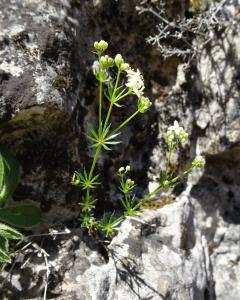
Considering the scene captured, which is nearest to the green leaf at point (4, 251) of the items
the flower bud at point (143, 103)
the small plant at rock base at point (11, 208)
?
the small plant at rock base at point (11, 208)

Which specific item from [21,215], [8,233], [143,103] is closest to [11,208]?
[21,215]

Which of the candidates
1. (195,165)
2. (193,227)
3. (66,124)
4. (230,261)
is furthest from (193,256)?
(66,124)

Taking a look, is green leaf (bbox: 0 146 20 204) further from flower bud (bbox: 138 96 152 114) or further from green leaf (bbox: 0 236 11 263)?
flower bud (bbox: 138 96 152 114)

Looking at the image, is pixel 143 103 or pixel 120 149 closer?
pixel 143 103

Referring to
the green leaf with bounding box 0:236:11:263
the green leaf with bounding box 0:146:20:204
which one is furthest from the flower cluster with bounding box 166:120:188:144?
the green leaf with bounding box 0:236:11:263

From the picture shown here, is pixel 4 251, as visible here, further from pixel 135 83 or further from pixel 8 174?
pixel 135 83

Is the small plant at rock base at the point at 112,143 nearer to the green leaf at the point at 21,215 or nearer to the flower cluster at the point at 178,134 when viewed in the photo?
the flower cluster at the point at 178,134

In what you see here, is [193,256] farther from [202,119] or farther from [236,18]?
[236,18]
